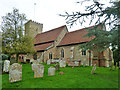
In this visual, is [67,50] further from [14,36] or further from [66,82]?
[66,82]

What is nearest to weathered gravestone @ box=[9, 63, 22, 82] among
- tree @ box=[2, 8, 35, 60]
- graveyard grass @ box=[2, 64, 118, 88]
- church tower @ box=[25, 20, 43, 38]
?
graveyard grass @ box=[2, 64, 118, 88]

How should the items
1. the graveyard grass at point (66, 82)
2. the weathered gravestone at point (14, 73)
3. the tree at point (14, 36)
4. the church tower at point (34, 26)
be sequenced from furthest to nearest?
the church tower at point (34, 26)
the tree at point (14, 36)
the weathered gravestone at point (14, 73)
the graveyard grass at point (66, 82)

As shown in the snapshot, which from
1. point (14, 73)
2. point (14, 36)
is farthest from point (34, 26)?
point (14, 73)

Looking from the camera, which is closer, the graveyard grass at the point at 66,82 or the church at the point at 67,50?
the graveyard grass at the point at 66,82

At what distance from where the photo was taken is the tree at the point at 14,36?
16516mm

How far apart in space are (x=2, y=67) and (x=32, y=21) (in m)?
24.5

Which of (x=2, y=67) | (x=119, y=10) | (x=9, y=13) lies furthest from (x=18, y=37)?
(x=119, y=10)

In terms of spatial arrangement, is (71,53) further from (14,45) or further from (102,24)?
(102,24)

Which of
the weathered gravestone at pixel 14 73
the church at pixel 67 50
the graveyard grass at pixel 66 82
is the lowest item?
the graveyard grass at pixel 66 82

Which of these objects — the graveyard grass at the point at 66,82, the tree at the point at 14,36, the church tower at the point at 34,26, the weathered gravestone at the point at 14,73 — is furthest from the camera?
the church tower at the point at 34,26

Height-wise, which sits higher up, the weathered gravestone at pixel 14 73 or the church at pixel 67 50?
the church at pixel 67 50

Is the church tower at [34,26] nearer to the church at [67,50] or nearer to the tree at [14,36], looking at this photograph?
the church at [67,50]

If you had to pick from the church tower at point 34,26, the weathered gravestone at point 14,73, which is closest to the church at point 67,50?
the church tower at point 34,26

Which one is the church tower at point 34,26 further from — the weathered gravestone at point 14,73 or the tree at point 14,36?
the weathered gravestone at point 14,73
